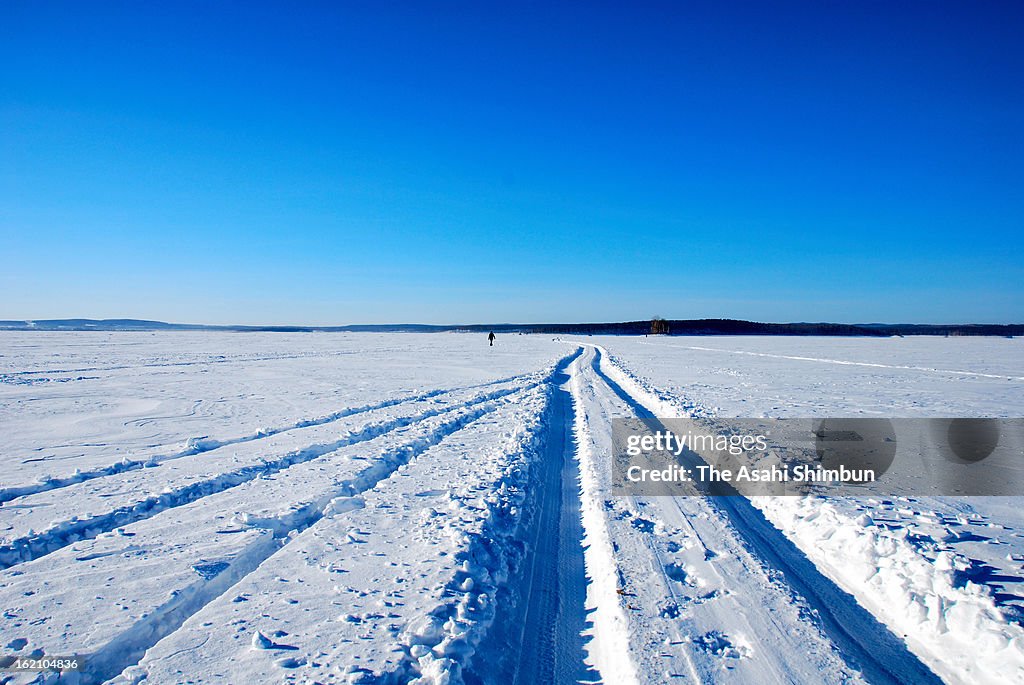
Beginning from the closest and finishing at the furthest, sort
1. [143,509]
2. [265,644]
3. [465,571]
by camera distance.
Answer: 1. [265,644]
2. [465,571]
3. [143,509]

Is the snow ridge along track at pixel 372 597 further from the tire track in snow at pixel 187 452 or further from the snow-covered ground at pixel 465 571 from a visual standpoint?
the tire track in snow at pixel 187 452

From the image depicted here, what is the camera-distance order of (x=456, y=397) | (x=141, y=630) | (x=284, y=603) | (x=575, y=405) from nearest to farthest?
(x=141, y=630)
(x=284, y=603)
(x=575, y=405)
(x=456, y=397)

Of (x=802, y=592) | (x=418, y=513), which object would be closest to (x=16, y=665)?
(x=418, y=513)

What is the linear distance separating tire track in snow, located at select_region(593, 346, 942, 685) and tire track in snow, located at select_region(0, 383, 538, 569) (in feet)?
19.4

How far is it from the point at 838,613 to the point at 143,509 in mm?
6604

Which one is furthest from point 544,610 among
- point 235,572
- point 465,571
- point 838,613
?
point 235,572

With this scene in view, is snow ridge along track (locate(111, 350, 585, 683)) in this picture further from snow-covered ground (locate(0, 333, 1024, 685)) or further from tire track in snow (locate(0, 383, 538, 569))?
tire track in snow (locate(0, 383, 538, 569))

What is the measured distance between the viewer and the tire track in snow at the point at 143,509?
4789 millimetres

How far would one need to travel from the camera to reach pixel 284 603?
12.7 feet

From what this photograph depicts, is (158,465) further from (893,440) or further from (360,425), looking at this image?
(893,440)

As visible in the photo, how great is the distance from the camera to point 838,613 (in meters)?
3.81

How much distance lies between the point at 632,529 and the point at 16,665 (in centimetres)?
461

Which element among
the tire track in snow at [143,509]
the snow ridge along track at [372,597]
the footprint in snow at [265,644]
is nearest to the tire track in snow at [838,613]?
the snow ridge along track at [372,597]

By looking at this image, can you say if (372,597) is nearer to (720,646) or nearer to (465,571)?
(465,571)
